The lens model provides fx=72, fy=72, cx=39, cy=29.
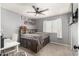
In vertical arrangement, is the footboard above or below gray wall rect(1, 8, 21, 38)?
below

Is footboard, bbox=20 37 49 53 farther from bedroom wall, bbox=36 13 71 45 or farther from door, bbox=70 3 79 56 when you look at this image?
door, bbox=70 3 79 56

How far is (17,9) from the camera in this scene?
109 cm

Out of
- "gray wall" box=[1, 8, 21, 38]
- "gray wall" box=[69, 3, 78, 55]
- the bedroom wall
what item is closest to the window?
the bedroom wall

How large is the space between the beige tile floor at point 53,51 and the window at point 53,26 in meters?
0.18

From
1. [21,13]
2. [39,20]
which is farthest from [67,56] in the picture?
[21,13]

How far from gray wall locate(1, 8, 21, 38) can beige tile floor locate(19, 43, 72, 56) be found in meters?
0.31

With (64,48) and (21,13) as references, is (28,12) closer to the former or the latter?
(21,13)

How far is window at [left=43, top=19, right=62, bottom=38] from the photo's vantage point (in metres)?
1.11

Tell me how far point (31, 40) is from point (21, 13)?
1.45 feet

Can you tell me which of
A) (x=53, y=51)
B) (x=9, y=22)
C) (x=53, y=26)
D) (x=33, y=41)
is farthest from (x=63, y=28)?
(x=9, y=22)

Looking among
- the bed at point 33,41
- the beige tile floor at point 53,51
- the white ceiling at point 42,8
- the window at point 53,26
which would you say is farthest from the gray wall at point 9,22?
the window at point 53,26

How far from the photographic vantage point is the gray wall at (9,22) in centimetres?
106

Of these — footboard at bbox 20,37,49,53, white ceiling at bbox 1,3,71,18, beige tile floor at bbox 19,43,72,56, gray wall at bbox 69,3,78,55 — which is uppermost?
white ceiling at bbox 1,3,71,18

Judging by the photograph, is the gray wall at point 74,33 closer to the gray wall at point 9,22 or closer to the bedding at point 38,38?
the bedding at point 38,38
